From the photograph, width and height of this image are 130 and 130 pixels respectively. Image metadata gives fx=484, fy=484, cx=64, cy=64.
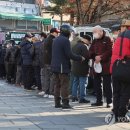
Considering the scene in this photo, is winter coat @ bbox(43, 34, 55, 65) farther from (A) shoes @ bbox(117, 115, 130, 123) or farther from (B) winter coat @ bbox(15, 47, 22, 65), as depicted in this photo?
(A) shoes @ bbox(117, 115, 130, 123)

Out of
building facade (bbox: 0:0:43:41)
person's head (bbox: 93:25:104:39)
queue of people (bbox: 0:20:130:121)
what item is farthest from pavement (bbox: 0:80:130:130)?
building facade (bbox: 0:0:43:41)

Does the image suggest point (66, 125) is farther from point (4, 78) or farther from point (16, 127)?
point (4, 78)

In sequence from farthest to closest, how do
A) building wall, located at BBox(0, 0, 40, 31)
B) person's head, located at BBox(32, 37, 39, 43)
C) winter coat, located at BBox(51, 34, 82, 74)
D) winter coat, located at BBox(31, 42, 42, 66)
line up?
building wall, located at BBox(0, 0, 40, 31)
person's head, located at BBox(32, 37, 39, 43)
winter coat, located at BBox(31, 42, 42, 66)
winter coat, located at BBox(51, 34, 82, 74)

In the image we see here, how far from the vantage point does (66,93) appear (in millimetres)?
10648

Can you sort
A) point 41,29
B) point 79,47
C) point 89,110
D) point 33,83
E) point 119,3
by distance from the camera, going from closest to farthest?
point 89,110, point 79,47, point 33,83, point 41,29, point 119,3

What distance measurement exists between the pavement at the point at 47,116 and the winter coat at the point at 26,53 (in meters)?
2.90

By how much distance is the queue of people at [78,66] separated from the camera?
8.91 metres

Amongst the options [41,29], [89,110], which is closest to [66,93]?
[89,110]

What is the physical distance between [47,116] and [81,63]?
2.70 m

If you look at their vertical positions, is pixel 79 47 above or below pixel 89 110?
above

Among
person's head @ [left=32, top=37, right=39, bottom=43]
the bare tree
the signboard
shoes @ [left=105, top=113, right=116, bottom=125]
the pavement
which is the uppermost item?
the bare tree

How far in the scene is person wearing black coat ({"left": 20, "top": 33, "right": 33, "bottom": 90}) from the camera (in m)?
15.4

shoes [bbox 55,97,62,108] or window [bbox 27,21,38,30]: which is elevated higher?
window [bbox 27,21,38,30]

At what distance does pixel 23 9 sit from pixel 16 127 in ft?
43.7
